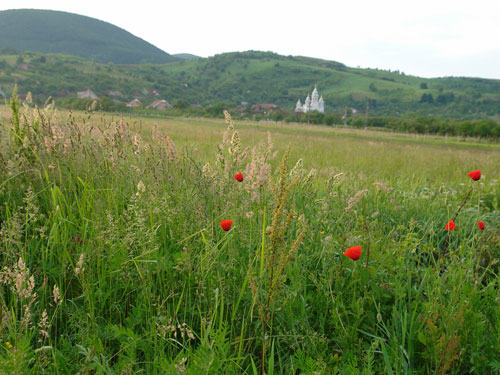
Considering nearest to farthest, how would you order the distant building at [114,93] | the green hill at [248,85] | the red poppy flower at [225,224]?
the red poppy flower at [225,224]
the green hill at [248,85]
the distant building at [114,93]

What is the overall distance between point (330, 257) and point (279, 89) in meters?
152

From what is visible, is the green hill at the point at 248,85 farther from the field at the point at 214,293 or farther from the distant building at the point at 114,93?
the field at the point at 214,293

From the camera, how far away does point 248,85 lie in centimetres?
14700

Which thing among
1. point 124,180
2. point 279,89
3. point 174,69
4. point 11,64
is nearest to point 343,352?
point 124,180

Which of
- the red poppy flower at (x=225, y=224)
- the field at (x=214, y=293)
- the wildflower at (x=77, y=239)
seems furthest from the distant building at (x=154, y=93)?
the red poppy flower at (x=225, y=224)

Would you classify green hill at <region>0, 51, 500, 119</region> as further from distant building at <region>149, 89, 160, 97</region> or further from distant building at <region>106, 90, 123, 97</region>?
distant building at <region>149, 89, 160, 97</region>

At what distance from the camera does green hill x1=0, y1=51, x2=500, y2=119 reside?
82938 millimetres

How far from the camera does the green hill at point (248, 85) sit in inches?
3265

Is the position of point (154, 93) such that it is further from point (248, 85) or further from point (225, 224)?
point (225, 224)

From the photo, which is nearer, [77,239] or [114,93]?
[77,239]

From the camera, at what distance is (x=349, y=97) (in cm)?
12838

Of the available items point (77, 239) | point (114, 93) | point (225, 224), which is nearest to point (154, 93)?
point (114, 93)

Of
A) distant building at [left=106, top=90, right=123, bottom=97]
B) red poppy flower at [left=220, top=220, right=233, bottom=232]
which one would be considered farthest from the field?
distant building at [left=106, top=90, right=123, bottom=97]

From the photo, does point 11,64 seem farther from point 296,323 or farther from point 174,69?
point 296,323
